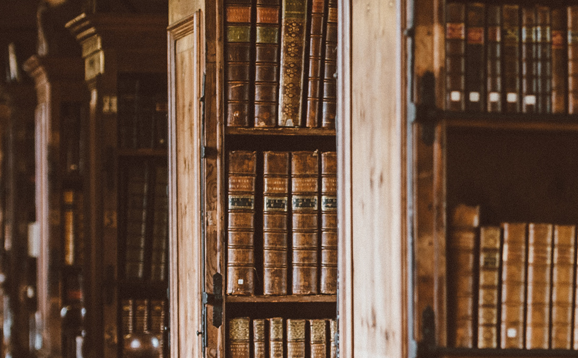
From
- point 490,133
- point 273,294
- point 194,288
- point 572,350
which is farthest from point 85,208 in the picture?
point 572,350

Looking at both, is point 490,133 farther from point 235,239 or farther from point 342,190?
point 235,239

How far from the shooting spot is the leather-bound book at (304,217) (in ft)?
7.79

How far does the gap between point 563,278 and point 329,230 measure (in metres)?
0.95

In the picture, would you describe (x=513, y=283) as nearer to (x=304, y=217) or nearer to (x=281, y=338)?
(x=304, y=217)

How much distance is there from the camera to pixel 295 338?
241cm

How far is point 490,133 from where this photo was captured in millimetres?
1819

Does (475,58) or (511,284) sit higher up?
(475,58)

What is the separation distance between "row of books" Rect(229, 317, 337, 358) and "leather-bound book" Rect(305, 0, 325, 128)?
0.70 m

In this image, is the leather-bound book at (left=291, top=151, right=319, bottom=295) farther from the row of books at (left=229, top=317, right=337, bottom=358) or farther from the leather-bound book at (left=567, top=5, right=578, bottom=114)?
the leather-bound book at (left=567, top=5, right=578, bottom=114)

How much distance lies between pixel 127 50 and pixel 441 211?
2.58 m

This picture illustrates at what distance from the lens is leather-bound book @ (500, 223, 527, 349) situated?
1.57 m

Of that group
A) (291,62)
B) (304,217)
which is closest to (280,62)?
(291,62)

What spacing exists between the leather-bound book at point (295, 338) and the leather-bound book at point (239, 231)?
20cm

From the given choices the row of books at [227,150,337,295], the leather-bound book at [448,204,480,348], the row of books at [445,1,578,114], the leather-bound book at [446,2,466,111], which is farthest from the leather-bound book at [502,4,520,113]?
the row of books at [227,150,337,295]
